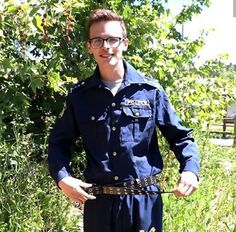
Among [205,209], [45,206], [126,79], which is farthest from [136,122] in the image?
[45,206]

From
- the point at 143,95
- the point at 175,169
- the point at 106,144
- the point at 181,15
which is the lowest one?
the point at 175,169

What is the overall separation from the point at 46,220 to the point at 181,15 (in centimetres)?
230

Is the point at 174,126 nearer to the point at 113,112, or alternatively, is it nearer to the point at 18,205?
the point at 113,112

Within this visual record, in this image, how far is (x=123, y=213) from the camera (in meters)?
2.12

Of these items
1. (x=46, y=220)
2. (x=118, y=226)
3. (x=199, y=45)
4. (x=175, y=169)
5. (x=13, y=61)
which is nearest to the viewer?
(x=118, y=226)

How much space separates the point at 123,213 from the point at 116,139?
299mm

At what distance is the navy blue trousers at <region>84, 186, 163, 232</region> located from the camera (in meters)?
2.12

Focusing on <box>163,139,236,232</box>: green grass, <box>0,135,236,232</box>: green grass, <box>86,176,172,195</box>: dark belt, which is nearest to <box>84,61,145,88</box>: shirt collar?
<box>86,176,172,195</box>: dark belt

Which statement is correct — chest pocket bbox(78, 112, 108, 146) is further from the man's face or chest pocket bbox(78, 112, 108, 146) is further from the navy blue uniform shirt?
the man's face

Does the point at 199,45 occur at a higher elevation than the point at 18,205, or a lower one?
higher

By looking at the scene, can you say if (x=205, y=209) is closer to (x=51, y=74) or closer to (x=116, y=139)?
(x=51, y=74)

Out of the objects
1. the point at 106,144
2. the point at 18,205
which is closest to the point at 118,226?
the point at 106,144

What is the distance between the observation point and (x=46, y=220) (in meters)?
3.62

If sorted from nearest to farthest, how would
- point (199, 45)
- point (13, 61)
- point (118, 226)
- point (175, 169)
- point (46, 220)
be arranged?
point (118, 226) → point (13, 61) → point (46, 220) → point (175, 169) → point (199, 45)
